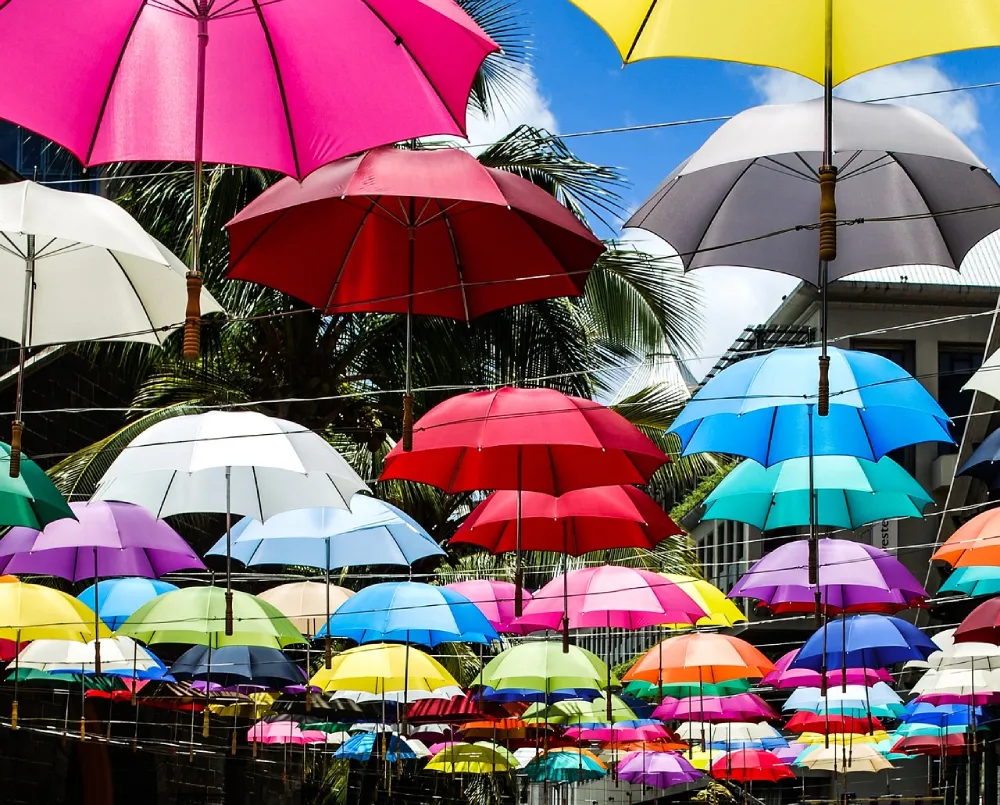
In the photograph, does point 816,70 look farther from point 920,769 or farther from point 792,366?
point 920,769

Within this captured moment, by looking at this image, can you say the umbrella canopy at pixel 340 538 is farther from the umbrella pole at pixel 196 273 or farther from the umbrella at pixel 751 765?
the umbrella at pixel 751 765

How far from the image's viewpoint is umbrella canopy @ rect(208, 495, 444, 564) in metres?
12.5

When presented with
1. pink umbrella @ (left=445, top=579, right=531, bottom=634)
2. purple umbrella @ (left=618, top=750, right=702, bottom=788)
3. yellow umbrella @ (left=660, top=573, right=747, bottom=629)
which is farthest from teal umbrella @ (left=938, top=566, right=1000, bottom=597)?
purple umbrella @ (left=618, top=750, right=702, bottom=788)

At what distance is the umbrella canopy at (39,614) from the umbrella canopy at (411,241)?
4378mm

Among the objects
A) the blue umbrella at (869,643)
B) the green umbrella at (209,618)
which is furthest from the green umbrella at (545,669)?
the green umbrella at (209,618)

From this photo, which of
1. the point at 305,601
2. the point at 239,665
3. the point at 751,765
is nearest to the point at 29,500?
the point at 305,601

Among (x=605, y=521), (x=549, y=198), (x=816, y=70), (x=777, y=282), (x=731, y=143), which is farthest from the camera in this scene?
(x=777, y=282)

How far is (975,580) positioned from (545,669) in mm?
4094

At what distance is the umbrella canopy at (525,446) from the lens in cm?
990

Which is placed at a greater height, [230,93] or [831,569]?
[230,93]

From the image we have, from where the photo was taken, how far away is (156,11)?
5.98 metres

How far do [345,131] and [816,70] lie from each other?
6.06ft

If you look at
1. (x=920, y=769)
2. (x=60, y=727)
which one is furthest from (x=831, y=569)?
(x=920, y=769)

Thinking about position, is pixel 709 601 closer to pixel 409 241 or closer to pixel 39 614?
pixel 39 614
